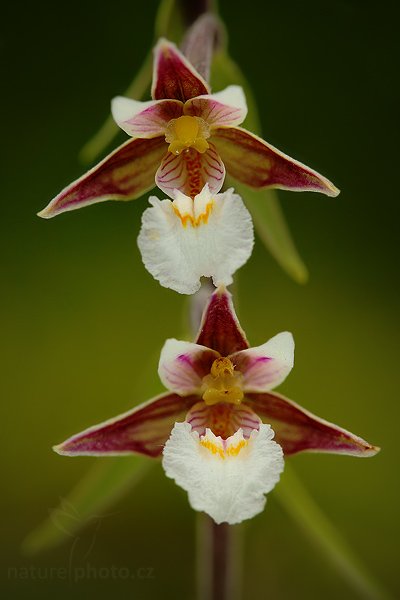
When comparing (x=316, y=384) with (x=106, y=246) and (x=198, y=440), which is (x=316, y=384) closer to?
(x=106, y=246)

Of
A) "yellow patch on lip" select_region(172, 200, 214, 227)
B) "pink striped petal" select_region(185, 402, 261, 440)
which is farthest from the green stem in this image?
"yellow patch on lip" select_region(172, 200, 214, 227)

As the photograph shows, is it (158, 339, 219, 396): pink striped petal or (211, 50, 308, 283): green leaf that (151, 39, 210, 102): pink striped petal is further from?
(158, 339, 219, 396): pink striped petal

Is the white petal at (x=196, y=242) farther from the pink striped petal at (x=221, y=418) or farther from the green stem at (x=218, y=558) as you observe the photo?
the green stem at (x=218, y=558)

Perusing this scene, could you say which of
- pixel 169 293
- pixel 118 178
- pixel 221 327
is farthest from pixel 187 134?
pixel 169 293

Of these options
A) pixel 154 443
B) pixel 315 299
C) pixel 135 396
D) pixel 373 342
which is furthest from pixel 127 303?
pixel 154 443

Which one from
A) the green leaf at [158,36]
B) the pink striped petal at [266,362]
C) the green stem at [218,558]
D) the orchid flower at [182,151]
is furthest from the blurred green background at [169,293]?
the orchid flower at [182,151]

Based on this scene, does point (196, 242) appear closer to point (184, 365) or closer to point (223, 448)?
point (184, 365)
